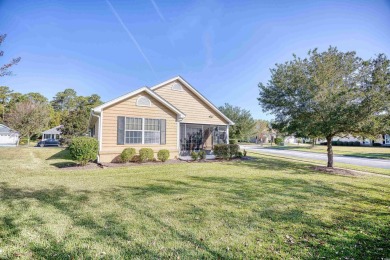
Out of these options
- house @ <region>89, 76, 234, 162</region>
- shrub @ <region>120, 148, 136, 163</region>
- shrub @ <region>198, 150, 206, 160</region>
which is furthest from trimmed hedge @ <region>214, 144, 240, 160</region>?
shrub @ <region>120, 148, 136, 163</region>

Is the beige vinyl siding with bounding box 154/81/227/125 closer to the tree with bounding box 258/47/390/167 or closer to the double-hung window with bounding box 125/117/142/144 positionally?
the double-hung window with bounding box 125/117/142/144

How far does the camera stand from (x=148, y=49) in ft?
64.7

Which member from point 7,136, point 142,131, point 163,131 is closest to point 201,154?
point 163,131

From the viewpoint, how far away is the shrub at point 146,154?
453 inches

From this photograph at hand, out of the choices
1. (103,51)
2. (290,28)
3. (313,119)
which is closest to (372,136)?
(313,119)

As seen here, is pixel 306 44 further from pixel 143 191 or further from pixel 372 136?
pixel 143 191

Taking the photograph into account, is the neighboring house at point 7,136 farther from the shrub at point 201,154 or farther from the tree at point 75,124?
the shrub at point 201,154

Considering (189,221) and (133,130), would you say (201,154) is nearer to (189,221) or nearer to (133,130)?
(133,130)

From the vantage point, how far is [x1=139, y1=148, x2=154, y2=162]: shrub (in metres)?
11.5

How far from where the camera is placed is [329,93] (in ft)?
33.6

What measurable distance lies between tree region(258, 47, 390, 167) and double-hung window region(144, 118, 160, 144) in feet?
25.7

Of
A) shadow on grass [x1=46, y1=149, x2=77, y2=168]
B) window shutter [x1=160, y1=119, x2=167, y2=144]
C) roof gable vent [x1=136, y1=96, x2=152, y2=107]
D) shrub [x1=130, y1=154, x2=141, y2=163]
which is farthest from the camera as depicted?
window shutter [x1=160, y1=119, x2=167, y2=144]

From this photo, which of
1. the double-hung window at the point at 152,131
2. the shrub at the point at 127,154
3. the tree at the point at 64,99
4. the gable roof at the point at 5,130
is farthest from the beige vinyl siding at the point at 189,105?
the tree at the point at 64,99

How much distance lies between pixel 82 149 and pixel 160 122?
199 inches
